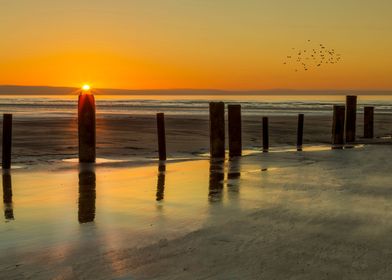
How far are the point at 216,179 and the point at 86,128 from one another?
4.36m

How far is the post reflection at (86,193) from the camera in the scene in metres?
7.35

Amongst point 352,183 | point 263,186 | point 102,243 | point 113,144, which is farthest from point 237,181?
point 113,144

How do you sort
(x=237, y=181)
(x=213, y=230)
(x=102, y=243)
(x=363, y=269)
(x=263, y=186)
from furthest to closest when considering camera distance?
(x=237, y=181) → (x=263, y=186) → (x=213, y=230) → (x=102, y=243) → (x=363, y=269)

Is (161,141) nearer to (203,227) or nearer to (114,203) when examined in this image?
(114,203)

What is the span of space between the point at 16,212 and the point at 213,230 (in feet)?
9.29

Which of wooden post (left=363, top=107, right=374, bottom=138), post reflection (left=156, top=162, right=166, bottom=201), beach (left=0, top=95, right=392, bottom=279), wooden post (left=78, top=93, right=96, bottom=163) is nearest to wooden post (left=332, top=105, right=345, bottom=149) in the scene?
wooden post (left=363, top=107, right=374, bottom=138)

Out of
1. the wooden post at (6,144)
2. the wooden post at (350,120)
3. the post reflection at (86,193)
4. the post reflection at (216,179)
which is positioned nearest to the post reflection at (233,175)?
the post reflection at (216,179)

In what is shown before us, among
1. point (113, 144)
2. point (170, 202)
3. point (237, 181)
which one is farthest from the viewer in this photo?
point (113, 144)

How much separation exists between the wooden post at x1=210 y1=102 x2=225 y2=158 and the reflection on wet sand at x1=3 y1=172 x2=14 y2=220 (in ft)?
19.2

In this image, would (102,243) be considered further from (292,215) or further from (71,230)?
(292,215)

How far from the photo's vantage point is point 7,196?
8.95 meters

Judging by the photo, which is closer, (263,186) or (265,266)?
(265,266)

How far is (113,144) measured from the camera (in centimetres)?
2080

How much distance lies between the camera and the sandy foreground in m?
5.03
